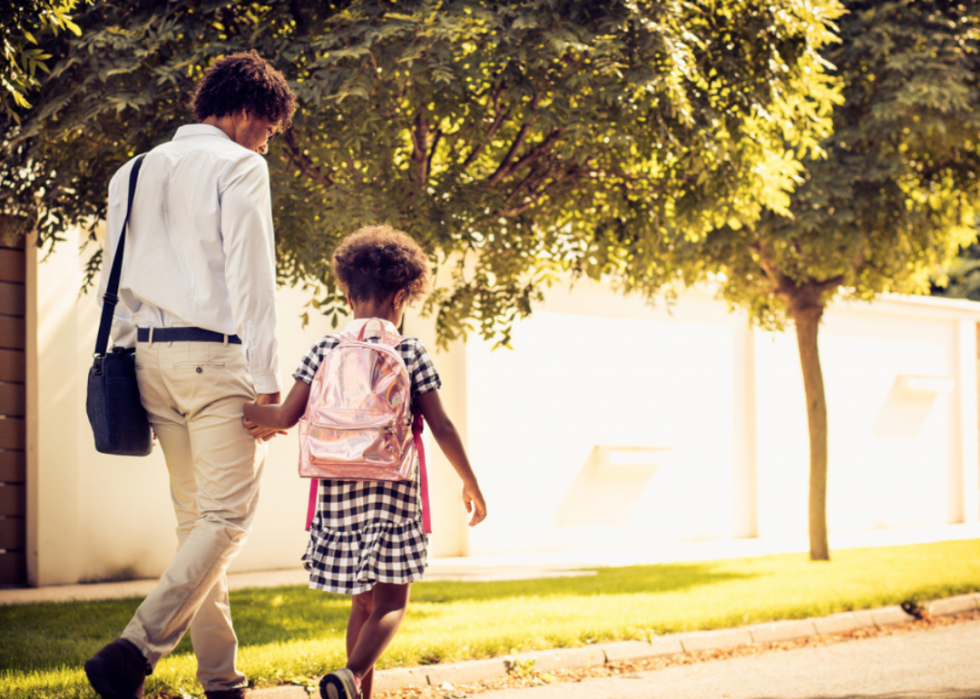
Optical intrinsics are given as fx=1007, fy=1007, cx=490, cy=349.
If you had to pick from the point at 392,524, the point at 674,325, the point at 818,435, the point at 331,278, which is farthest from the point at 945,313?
the point at 392,524

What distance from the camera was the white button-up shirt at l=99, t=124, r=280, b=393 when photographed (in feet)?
11.1

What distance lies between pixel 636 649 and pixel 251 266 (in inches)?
161

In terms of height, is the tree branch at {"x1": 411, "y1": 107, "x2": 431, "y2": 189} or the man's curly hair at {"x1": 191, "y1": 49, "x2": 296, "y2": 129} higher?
the tree branch at {"x1": 411, "y1": 107, "x2": 431, "y2": 189}

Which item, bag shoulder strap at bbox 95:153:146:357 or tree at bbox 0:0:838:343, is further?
tree at bbox 0:0:838:343

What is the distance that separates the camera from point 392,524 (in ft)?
11.3

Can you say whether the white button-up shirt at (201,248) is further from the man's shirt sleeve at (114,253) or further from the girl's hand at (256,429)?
the girl's hand at (256,429)

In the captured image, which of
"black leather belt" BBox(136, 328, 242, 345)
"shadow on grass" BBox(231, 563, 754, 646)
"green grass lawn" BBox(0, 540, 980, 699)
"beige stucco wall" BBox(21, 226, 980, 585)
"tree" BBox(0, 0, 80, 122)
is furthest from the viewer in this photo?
"beige stucco wall" BBox(21, 226, 980, 585)

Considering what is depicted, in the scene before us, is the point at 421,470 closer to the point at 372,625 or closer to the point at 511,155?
the point at 372,625

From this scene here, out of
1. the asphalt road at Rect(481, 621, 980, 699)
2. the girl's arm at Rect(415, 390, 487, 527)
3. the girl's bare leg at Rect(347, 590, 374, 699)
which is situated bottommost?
the asphalt road at Rect(481, 621, 980, 699)

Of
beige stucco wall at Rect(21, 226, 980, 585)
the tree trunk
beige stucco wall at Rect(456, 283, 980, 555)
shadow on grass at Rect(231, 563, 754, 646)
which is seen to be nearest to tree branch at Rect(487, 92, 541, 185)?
beige stucco wall at Rect(21, 226, 980, 585)

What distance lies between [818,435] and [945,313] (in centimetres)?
823

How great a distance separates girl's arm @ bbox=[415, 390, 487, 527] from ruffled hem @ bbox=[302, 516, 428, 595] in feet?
0.75

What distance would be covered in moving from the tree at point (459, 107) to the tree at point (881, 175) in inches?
59.5

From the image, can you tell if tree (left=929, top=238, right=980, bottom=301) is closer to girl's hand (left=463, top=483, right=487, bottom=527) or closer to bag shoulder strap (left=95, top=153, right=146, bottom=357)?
girl's hand (left=463, top=483, right=487, bottom=527)
